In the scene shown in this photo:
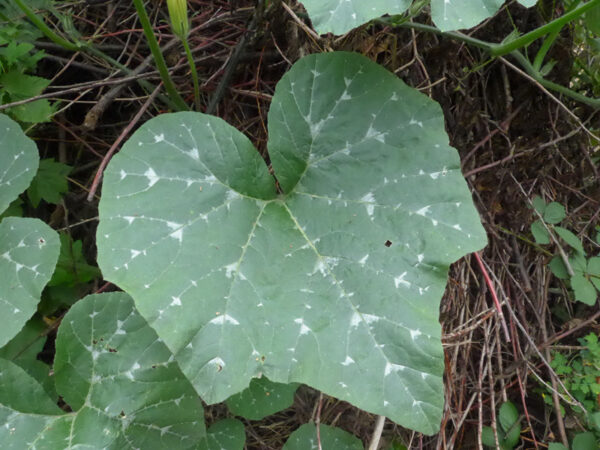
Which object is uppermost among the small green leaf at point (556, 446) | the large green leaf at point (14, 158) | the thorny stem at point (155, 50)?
the thorny stem at point (155, 50)

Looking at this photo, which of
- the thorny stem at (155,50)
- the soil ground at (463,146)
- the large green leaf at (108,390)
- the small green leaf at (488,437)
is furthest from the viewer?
the small green leaf at (488,437)

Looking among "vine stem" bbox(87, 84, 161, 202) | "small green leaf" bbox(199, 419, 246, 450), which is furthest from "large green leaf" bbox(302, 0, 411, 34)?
"small green leaf" bbox(199, 419, 246, 450)

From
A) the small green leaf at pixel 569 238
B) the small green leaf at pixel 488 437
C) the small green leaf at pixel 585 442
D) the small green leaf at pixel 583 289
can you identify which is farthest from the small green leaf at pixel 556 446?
the small green leaf at pixel 569 238

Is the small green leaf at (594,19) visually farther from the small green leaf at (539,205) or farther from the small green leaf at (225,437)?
the small green leaf at (225,437)

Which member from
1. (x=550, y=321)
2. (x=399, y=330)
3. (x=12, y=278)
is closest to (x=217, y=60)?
(x=12, y=278)

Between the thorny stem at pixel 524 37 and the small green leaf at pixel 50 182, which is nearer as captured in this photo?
the thorny stem at pixel 524 37

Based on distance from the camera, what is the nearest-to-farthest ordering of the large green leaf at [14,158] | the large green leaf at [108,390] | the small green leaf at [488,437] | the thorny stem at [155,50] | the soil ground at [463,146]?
the thorny stem at [155,50] → the large green leaf at [108,390] → the large green leaf at [14,158] → the soil ground at [463,146] → the small green leaf at [488,437]

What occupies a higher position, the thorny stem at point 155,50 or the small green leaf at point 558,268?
the thorny stem at point 155,50
